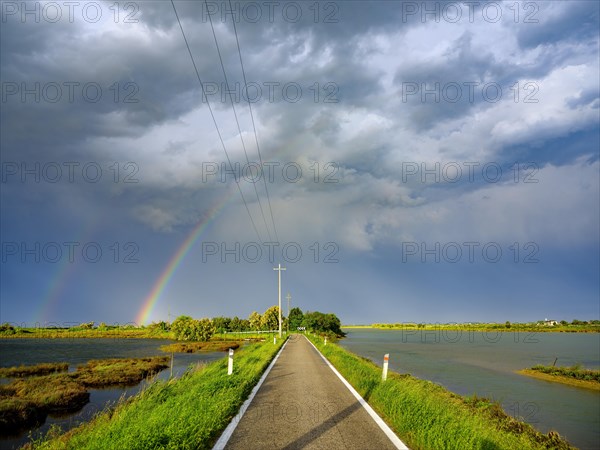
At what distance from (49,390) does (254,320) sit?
122340 mm

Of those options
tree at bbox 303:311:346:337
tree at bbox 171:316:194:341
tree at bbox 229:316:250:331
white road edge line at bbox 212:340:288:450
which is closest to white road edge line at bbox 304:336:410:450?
white road edge line at bbox 212:340:288:450

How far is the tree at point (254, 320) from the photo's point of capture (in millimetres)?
140288

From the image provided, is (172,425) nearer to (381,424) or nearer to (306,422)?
(306,422)

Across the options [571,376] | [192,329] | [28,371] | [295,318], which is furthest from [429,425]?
[295,318]

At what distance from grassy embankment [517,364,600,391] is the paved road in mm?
31228

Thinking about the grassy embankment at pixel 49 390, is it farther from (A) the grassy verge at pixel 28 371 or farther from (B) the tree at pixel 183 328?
(B) the tree at pixel 183 328

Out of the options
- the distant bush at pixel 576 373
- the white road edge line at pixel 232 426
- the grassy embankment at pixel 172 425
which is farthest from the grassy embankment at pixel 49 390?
the distant bush at pixel 576 373

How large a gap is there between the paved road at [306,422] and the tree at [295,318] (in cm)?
12377

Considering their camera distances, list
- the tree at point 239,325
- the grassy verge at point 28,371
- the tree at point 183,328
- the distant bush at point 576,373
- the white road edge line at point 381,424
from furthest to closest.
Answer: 1. the tree at point 239,325
2. the tree at point 183,328
3. the distant bush at point 576,373
4. the grassy verge at point 28,371
5. the white road edge line at point 381,424

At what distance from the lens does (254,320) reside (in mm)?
143625

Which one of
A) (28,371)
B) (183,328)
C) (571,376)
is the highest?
(183,328)

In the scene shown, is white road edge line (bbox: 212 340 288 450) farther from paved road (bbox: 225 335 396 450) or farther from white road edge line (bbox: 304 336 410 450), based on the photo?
white road edge line (bbox: 304 336 410 450)

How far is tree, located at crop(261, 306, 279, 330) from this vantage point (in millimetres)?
129875

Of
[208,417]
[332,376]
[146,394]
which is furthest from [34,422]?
[208,417]
